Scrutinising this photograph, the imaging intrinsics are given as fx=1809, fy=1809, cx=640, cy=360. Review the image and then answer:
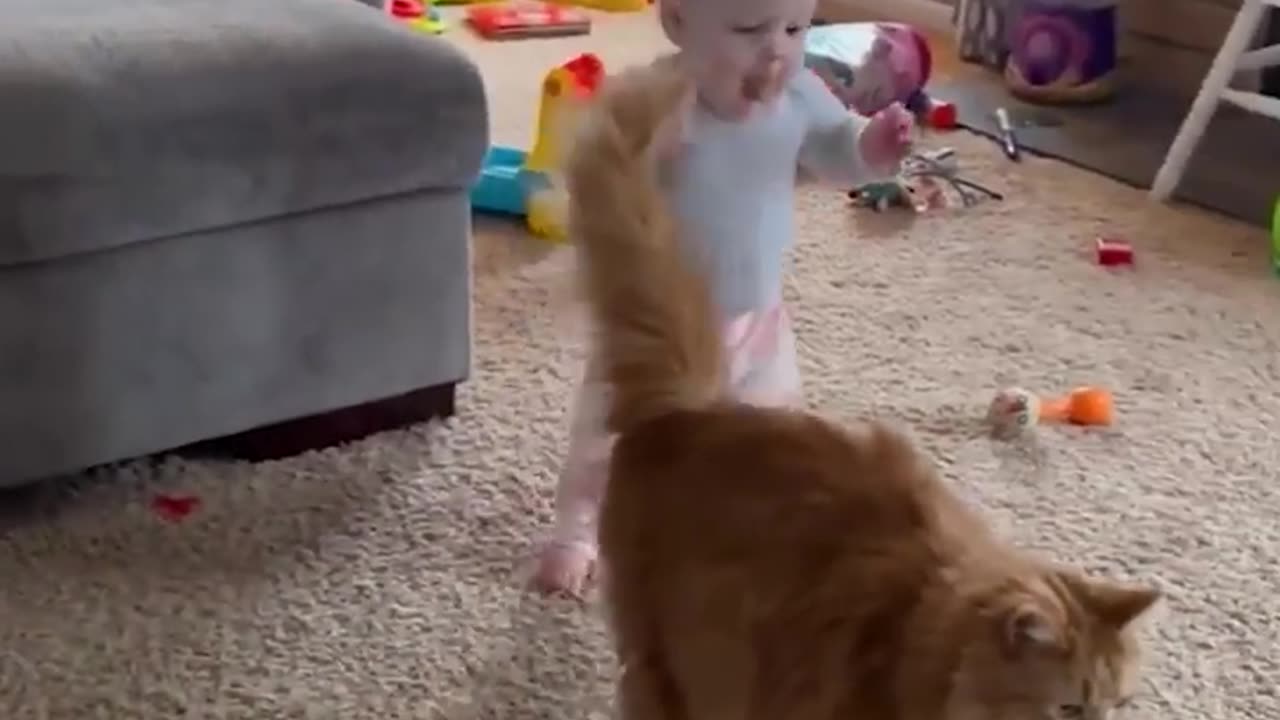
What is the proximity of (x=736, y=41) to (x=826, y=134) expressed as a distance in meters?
0.14

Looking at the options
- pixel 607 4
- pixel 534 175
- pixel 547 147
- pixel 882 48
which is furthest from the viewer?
pixel 607 4

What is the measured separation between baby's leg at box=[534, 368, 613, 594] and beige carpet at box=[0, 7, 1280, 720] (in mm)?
28

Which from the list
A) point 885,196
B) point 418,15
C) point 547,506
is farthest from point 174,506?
point 418,15

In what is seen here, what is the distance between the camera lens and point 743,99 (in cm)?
155

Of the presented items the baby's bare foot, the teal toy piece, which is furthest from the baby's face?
the teal toy piece

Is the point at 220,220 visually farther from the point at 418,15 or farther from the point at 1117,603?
the point at 418,15

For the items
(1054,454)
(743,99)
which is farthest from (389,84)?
(1054,454)

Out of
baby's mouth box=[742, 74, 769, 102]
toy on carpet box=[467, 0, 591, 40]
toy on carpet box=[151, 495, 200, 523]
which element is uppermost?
baby's mouth box=[742, 74, 769, 102]

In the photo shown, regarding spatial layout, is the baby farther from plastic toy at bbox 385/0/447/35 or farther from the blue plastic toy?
plastic toy at bbox 385/0/447/35

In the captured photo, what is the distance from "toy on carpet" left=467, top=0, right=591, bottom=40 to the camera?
3496mm

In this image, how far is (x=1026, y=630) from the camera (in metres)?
1.02

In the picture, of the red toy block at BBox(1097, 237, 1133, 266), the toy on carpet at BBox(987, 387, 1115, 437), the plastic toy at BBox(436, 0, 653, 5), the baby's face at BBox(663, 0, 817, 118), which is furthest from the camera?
the plastic toy at BBox(436, 0, 653, 5)

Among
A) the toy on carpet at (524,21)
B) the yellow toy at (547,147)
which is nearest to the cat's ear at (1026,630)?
the yellow toy at (547,147)

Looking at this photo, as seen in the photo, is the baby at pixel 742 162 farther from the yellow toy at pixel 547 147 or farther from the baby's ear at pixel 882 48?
the baby's ear at pixel 882 48
